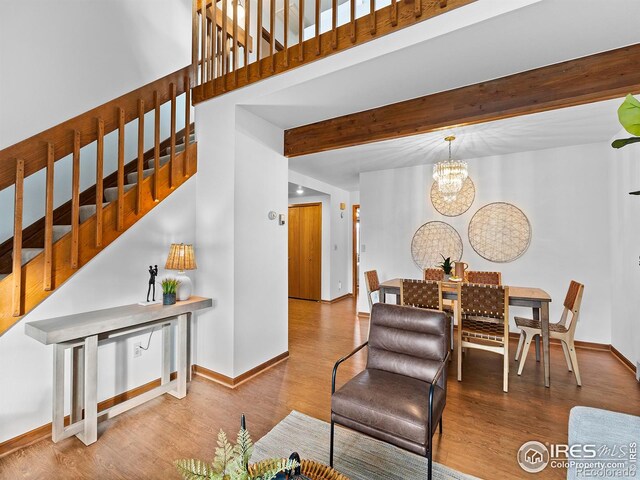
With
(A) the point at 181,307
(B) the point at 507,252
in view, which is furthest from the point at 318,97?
(B) the point at 507,252

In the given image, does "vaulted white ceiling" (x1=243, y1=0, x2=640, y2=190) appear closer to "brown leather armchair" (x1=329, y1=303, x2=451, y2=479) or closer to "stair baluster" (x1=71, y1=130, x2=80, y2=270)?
"stair baluster" (x1=71, y1=130, x2=80, y2=270)

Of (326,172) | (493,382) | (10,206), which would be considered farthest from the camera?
(326,172)

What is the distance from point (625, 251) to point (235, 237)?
420 cm

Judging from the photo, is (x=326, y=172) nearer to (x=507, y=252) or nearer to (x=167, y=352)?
(x=507, y=252)

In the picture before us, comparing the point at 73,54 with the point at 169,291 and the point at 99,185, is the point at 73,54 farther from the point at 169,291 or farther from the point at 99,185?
the point at 169,291

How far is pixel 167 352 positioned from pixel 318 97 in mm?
2625

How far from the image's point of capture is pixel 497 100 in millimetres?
2396

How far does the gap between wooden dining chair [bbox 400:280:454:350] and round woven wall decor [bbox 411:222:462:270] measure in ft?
5.43

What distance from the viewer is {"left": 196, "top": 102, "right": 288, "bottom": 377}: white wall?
285cm

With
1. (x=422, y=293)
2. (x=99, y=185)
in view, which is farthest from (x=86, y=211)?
(x=422, y=293)

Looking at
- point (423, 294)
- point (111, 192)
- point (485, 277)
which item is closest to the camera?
point (111, 192)

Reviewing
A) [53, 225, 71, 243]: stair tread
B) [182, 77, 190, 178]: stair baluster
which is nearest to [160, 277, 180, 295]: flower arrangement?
[53, 225, 71, 243]: stair tread

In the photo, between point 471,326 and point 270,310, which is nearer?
point 471,326

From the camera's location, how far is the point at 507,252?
4.28 metres
